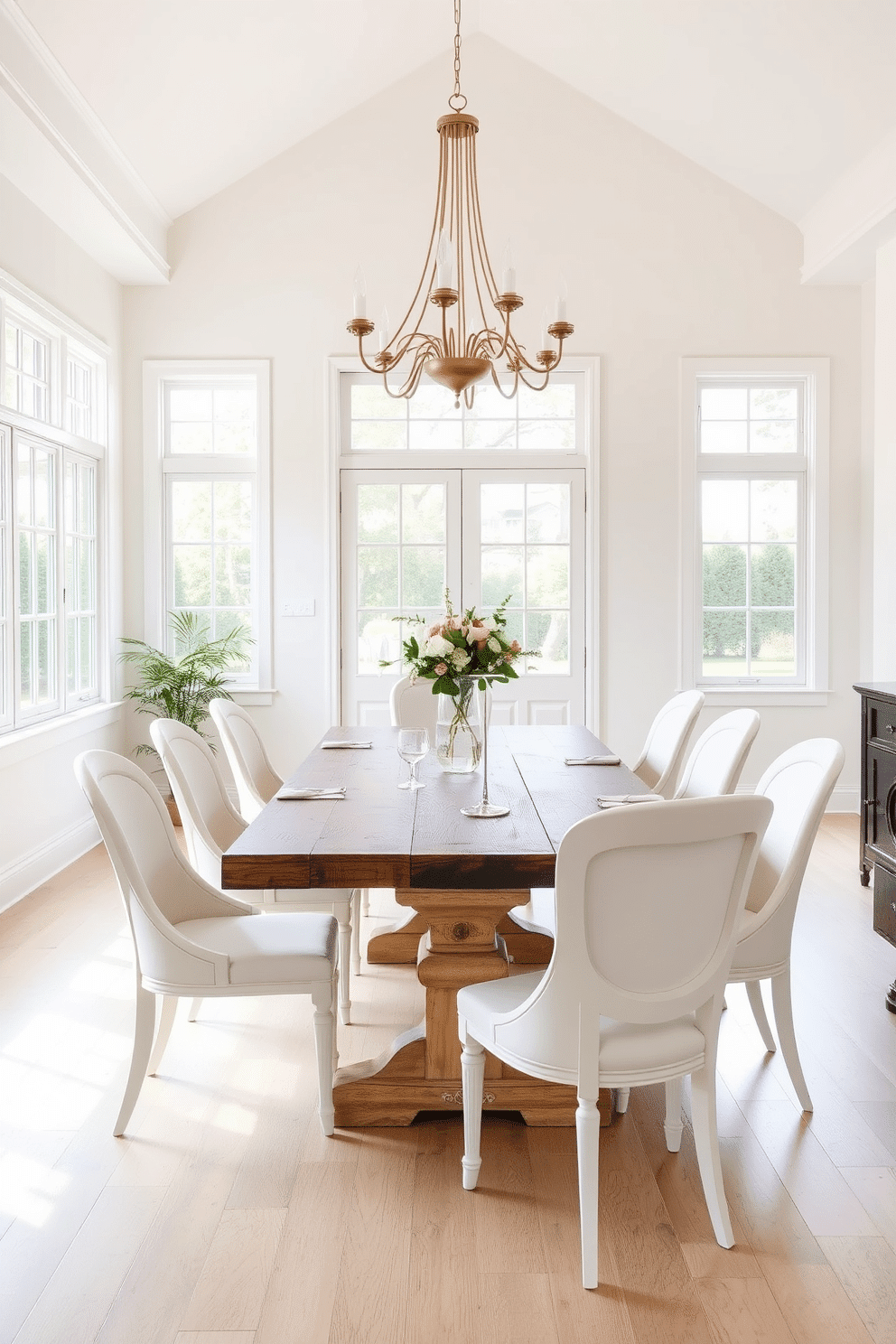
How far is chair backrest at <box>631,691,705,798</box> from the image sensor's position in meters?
→ 3.74

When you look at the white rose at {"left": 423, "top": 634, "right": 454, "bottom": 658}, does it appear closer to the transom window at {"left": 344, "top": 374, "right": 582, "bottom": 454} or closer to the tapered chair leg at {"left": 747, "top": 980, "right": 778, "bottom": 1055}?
the tapered chair leg at {"left": 747, "top": 980, "right": 778, "bottom": 1055}

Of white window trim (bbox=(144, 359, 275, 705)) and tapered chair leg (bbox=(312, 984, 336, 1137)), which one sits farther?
white window trim (bbox=(144, 359, 275, 705))

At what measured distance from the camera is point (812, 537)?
6.30 metres

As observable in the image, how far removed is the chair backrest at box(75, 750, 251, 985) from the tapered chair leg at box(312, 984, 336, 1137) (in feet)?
0.74

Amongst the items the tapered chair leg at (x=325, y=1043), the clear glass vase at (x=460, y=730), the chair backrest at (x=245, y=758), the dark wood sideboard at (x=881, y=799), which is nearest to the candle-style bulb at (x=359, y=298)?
the clear glass vase at (x=460, y=730)

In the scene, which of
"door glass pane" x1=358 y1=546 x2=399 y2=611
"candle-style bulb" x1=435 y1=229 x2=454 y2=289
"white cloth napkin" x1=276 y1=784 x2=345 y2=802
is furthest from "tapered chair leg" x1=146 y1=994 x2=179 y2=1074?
"door glass pane" x1=358 y1=546 x2=399 y2=611

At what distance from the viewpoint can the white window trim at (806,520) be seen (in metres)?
6.18

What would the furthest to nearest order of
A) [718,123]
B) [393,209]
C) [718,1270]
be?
1. [393,209]
2. [718,123]
3. [718,1270]

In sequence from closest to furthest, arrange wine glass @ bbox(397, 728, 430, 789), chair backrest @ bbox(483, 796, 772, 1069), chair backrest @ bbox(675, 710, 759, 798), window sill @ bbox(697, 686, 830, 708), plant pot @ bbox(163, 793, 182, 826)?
chair backrest @ bbox(483, 796, 772, 1069), wine glass @ bbox(397, 728, 430, 789), chair backrest @ bbox(675, 710, 759, 798), plant pot @ bbox(163, 793, 182, 826), window sill @ bbox(697, 686, 830, 708)

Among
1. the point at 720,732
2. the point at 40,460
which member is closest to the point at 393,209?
the point at 40,460

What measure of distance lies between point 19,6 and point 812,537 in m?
4.77

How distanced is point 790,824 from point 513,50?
5.31m

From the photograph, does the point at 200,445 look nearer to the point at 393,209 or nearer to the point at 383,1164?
the point at 393,209

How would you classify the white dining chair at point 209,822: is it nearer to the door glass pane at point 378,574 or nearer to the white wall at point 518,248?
the door glass pane at point 378,574
